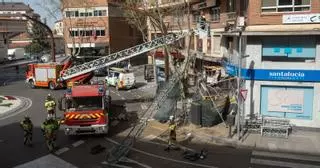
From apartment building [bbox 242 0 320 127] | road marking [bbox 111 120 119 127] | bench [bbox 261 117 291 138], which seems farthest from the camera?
road marking [bbox 111 120 119 127]

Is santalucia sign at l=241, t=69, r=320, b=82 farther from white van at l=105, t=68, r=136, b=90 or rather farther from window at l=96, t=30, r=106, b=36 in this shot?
window at l=96, t=30, r=106, b=36

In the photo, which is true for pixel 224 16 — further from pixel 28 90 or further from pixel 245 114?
pixel 28 90

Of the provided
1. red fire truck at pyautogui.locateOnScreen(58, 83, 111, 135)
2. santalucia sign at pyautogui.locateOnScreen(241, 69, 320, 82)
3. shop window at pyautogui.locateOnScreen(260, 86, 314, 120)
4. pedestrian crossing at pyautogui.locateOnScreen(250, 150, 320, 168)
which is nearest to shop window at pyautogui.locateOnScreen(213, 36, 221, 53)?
santalucia sign at pyautogui.locateOnScreen(241, 69, 320, 82)

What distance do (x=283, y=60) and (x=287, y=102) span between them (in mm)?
2581

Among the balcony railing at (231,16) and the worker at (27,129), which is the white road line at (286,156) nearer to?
the worker at (27,129)

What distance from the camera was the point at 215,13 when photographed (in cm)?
3903

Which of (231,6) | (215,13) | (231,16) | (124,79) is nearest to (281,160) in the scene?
(231,16)

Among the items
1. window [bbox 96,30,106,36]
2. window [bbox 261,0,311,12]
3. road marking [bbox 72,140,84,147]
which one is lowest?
road marking [bbox 72,140,84,147]

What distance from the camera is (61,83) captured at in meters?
45.6

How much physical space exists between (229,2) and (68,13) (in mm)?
41060

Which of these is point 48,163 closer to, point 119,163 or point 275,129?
point 119,163

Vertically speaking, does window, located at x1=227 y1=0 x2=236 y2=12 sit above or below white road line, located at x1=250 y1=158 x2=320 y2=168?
above

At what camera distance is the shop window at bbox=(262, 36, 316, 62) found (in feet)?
79.9

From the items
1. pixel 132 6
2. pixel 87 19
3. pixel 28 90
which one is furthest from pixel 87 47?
pixel 132 6
